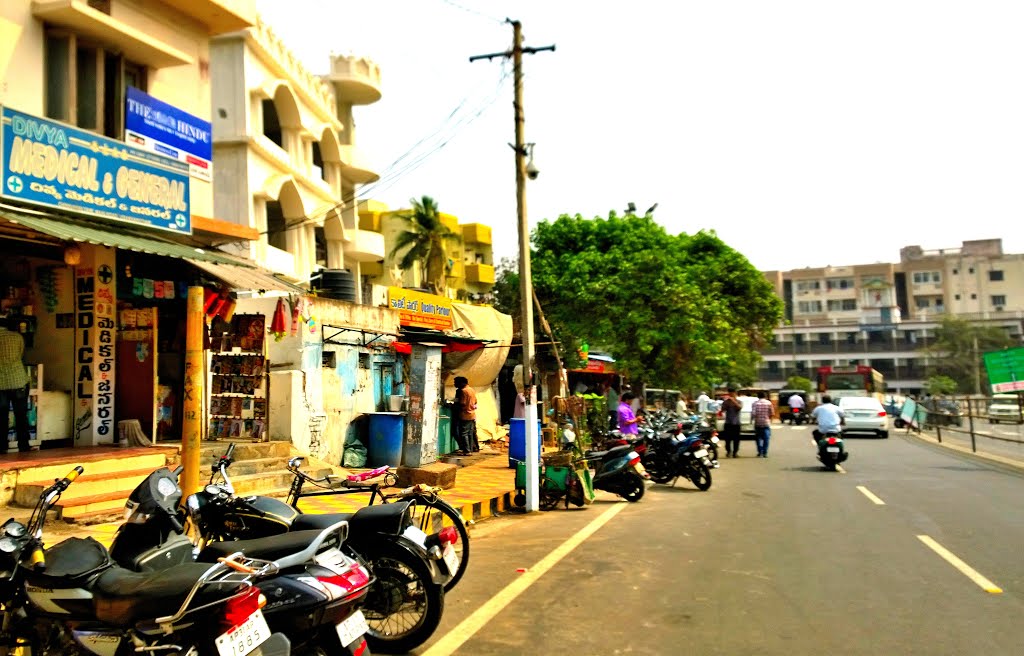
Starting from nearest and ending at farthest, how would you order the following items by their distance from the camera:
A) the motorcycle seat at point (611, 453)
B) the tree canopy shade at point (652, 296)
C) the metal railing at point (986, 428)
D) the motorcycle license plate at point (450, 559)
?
the motorcycle license plate at point (450, 559), the motorcycle seat at point (611, 453), the metal railing at point (986, 428), the tree canopy shade at point (652, 296)

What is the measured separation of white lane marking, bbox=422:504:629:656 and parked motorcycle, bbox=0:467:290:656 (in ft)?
5.63

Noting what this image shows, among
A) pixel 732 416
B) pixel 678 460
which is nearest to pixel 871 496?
pixel 678 460

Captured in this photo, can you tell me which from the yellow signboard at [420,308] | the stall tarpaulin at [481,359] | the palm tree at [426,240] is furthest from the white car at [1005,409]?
the palm tree at [426,240]

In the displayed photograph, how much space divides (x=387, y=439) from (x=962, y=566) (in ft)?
33.6

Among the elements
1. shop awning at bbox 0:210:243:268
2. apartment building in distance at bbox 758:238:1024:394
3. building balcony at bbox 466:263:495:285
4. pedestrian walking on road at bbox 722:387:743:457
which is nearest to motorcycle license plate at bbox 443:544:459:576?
shop awning at bbox 0:210:243:268

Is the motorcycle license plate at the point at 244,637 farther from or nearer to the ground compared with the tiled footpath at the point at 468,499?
farther from the ground

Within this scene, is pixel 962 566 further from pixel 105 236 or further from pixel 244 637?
pixel 105 236

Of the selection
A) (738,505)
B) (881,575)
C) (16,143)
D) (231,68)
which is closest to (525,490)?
(738,505)

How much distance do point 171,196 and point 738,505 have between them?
9814 millimetres

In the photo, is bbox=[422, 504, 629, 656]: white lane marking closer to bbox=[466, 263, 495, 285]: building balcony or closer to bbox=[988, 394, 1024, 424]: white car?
bbox=[988, 394, 1024, 424]: white car

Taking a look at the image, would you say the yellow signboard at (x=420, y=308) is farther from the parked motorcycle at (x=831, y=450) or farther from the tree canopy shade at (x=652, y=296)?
the tree canopy shade at (x=652, y=296)

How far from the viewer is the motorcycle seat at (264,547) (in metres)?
4.29

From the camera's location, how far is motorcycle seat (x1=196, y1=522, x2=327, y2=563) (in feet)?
14.1

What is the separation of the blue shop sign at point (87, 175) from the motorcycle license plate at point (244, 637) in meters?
8.34
